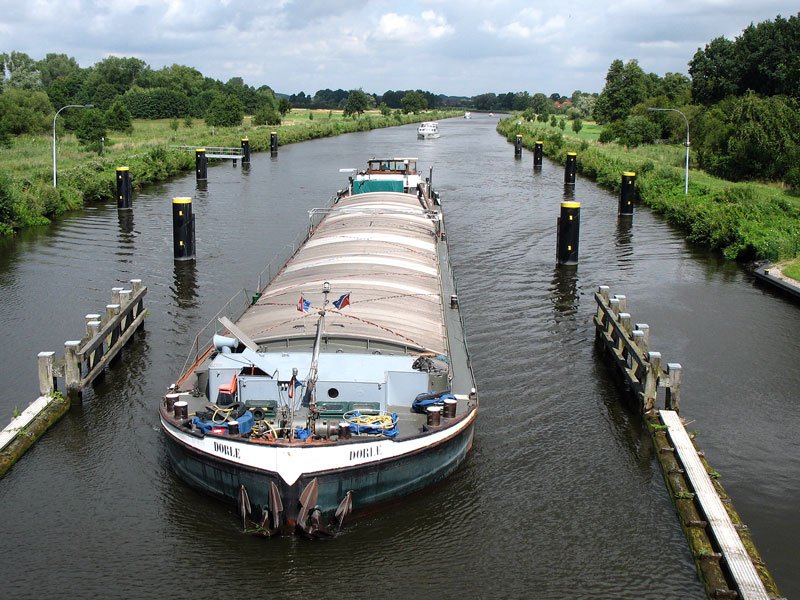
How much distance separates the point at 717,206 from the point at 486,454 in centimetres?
2849

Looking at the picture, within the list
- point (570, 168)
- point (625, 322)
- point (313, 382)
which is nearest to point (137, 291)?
point (313, 382)

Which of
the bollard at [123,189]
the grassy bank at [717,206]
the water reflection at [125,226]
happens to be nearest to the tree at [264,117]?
the grassy bank at [717,206]

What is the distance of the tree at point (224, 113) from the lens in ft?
339

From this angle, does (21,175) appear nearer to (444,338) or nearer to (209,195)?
(209,195)

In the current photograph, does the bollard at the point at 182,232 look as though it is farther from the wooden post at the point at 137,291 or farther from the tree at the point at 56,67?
the tree at the point at 56,67

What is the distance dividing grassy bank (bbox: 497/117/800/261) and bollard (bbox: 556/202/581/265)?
6836mm

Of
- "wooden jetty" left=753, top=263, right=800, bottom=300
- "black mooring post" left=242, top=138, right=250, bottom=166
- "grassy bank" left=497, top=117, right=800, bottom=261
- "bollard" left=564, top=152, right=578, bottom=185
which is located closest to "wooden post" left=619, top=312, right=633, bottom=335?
"wooden jetty" left=753, top=263, right=800, bottom=300

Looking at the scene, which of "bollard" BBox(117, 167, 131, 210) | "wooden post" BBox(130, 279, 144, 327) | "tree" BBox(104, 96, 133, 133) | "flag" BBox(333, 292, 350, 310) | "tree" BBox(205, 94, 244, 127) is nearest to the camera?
"flag" BBox(333, 292, 350, 310)

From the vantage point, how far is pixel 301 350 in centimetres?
1719

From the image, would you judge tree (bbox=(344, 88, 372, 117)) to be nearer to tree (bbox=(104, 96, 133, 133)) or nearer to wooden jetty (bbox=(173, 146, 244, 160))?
tree (bbox=(104, 96, 133, 133))

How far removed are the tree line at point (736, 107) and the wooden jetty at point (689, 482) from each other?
3139 cm

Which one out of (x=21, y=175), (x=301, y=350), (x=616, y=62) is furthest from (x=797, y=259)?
(x=616, y=62)

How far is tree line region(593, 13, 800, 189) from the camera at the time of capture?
51916 mm

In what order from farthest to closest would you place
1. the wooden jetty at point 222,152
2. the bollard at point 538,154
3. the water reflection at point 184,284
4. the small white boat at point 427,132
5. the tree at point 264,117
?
the tree at point 264,117
the small white boat at point 427,132
the wooden jetty at point 222,152
the bollard at point 538,154
the water reflection at point 184,284
